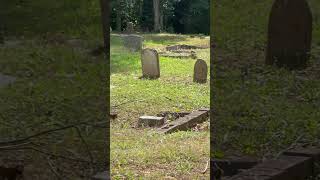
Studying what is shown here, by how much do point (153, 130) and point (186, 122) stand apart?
2.31 ft

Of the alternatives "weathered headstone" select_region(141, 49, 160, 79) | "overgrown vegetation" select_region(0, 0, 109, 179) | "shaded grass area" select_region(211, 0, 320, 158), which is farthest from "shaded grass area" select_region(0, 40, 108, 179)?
"weathered headstone" select_region(141, 49, 160, 79)

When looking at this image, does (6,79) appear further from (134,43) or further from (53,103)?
(134,43)

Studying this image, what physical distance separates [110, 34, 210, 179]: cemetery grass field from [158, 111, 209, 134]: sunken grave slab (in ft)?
0.59

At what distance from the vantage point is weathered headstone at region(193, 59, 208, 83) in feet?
48.8

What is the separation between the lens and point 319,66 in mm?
4809

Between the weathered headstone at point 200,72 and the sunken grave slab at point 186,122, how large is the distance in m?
4.53

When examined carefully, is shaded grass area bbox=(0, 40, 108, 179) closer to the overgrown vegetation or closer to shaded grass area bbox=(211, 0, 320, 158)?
the overgrown vegetation

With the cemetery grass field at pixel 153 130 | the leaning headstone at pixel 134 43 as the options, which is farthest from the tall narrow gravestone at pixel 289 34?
the leaning headstone at pixel 134 43

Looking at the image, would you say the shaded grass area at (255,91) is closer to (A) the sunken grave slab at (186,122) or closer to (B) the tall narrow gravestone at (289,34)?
(B) the tall narrow gravestone at (289,34)

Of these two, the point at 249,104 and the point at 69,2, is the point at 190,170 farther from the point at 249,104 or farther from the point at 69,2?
the point at 69,2

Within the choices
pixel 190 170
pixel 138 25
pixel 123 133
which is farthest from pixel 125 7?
pixel 190 170

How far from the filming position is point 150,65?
15.8m

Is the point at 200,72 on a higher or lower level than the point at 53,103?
lower

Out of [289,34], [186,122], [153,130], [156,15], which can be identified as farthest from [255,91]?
[156,15]
